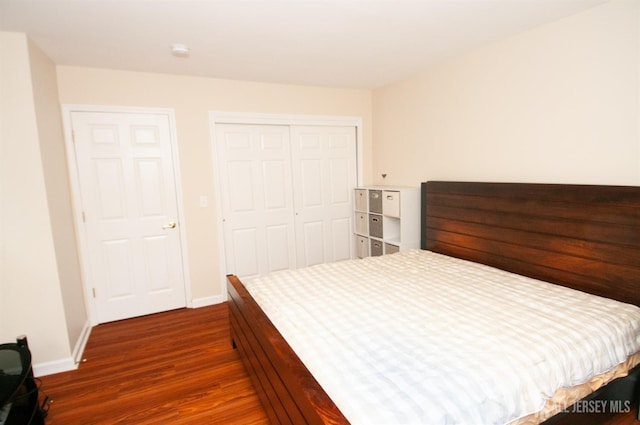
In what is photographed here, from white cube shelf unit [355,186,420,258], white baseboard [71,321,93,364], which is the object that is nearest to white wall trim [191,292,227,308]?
white baseboard [71,321,93,364]

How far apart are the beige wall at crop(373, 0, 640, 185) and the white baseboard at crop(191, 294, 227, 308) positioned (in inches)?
105

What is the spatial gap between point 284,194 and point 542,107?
271cm

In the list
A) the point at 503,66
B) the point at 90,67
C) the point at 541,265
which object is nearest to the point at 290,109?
the point at 90,67

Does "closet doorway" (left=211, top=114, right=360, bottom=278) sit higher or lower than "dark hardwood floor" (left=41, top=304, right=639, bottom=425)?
higher

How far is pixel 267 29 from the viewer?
Result: 7.59 ft

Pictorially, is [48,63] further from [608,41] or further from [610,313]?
[610,313]

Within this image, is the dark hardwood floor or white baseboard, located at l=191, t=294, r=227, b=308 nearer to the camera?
the dark hardwood floor

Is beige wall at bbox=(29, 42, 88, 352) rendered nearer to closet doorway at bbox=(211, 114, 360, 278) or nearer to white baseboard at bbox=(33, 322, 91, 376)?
white baseboard at bbox=(33, 322, 91, 376)

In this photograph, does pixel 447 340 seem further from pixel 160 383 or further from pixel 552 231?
pixel 160 383

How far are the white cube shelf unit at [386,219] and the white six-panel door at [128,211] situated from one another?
2214mm

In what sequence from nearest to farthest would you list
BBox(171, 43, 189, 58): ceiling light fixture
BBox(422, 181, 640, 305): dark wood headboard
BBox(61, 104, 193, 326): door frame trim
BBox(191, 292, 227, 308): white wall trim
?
BBox(422, 181, 640, 305): dark wood headboard < BBox(171, 43, 189, 58): ceiling light fixture < BBox(61, 104, 193, 326): door frame trim < BBox(191, 292, 227, 308): white wall trim

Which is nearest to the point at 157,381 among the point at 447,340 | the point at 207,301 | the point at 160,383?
the point at 160,383

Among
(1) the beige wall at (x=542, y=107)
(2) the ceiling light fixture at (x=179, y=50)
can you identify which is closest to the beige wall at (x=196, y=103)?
(2) the ceiling light fixture at (x=179, y=50)

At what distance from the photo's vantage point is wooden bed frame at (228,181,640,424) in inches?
58.2
